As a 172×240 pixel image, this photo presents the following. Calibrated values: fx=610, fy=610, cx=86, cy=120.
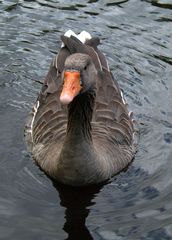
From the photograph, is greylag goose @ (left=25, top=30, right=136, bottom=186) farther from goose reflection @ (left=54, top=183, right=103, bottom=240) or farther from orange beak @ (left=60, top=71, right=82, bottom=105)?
goose reflection @ (left=54, top=183, right=103, bottom=240)

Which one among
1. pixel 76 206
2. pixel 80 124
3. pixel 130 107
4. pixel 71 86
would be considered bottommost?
pixel 76 206

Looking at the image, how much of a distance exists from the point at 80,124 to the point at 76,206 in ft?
3.46

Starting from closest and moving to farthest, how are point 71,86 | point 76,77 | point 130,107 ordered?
point 71,86
point 76,77
point 130,107

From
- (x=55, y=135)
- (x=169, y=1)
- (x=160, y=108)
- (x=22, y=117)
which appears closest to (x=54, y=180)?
(x=55, y=135)

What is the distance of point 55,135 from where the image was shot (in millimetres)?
8656

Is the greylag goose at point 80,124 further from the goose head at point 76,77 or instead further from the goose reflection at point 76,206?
the goose reflection at point 76,206

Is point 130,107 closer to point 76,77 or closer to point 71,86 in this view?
point 76,77

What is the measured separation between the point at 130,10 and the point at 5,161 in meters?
6.11

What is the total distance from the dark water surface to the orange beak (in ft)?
5.60

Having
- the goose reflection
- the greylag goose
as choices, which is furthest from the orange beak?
the goose reflection

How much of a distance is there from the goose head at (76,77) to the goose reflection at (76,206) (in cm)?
155

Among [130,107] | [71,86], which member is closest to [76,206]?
[71,86]

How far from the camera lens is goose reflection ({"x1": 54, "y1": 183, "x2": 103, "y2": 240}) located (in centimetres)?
730

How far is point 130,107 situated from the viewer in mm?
10461
